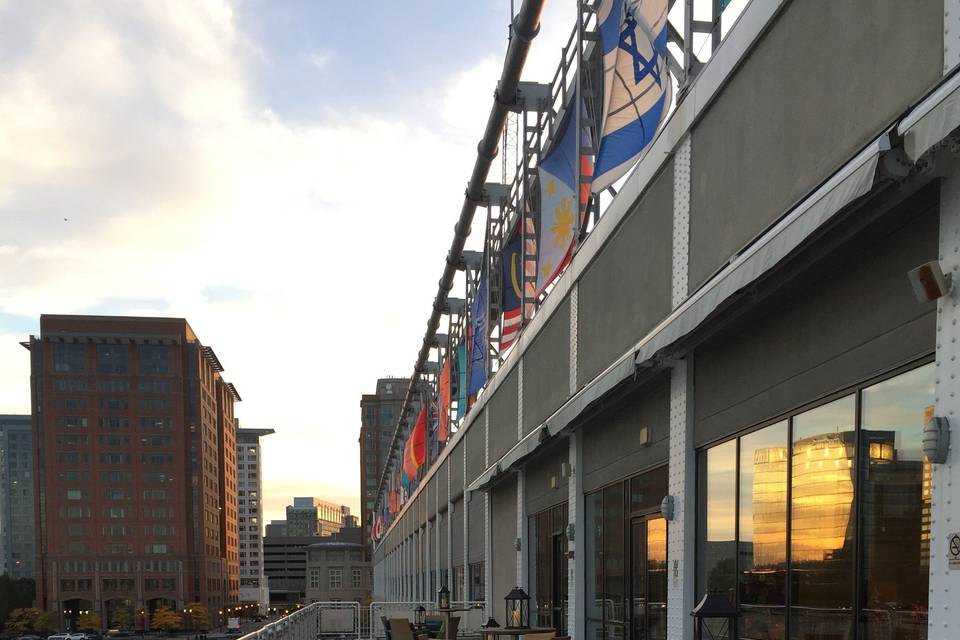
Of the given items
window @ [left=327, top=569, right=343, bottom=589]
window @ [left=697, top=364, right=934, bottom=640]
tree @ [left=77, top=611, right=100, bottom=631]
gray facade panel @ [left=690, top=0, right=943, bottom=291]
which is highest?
gray facade panel @ [left=690, top=0, right=943, bottom=291]

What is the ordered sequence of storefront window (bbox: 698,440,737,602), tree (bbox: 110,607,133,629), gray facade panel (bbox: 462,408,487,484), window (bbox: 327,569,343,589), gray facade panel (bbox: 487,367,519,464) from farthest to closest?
window (bbox: 327,569,343,589) → tree (bbox: 110,607,133,629) → gray facade panel (bbox: 462,408,487,484) → gray facade panel (bbox: 487,367,519,464) → storefront window (bbox: 698,440,737,602)

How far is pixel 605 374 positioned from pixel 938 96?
6290 millimetres

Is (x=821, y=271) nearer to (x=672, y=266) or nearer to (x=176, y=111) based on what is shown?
(x=672, y=266)

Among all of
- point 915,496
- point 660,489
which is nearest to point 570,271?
point 660,489

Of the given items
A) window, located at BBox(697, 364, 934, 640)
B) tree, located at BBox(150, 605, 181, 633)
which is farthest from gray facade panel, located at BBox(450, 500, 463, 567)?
tree, located at BBox(150, 605, 181, 633)

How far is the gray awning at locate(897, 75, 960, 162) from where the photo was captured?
A: 4172 millimetres

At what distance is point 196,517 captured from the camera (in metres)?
138

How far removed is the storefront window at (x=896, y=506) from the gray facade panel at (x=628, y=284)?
3.65 metres

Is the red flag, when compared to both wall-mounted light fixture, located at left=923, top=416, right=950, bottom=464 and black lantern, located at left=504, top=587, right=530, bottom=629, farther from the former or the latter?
wall-mounted light fixture, located at left=923, top=416, right=950, bottom=464

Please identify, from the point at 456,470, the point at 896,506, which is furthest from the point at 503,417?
the point at 896,506

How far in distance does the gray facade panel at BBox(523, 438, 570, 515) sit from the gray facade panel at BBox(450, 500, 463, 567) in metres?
10.9

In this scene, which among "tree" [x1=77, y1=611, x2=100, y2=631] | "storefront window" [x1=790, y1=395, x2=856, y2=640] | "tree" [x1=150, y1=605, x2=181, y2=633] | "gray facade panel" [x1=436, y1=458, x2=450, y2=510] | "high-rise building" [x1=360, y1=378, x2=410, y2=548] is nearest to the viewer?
"storefront window" [x1=790, y1=395, x2=856, y2=640]

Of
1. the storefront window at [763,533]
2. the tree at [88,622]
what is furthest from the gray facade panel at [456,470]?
the tree at [88,622]

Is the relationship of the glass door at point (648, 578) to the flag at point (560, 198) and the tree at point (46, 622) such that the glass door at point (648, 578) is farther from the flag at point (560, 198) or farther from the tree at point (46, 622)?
the tree at point (46, 622)
